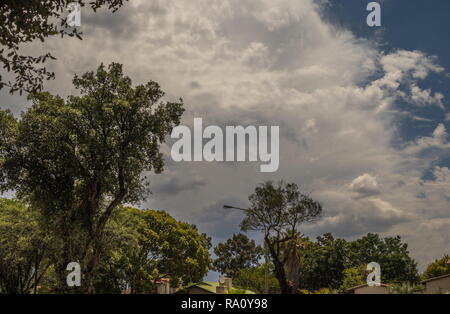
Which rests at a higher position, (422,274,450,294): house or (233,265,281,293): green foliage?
(422,274,450,294): house

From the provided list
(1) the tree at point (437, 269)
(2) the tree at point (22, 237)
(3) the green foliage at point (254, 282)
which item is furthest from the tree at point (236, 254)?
(2) the tree at point (22, 237)

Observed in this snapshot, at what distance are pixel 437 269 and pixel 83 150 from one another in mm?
76569

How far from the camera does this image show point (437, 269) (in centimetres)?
8544

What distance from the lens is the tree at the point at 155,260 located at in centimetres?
5031

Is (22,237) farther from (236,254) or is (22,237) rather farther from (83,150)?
(236,254)

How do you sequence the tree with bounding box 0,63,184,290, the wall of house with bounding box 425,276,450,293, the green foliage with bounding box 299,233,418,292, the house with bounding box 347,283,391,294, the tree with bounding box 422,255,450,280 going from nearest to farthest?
the tree with bounding box 0,63,184,290 < the wall of house with bounding box 425,276,450,293 < the house with bounding box 347,283,391,294 < the green foliage with bounding box 299,233,418,292 < the tree with bounding box 422,255,450,280

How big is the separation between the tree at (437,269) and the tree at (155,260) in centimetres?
5069

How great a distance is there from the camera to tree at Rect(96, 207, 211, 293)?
50312 millimetres

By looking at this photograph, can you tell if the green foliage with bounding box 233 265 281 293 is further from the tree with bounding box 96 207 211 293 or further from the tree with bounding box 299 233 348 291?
the tree with bounding box 96 207 211 293

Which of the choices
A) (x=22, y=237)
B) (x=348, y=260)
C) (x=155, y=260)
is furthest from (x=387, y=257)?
(x=22, y=237)

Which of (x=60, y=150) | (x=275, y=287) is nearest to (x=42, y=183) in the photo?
(x=60, y=150)

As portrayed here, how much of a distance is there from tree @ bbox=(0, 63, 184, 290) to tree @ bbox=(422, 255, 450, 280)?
2818 inches

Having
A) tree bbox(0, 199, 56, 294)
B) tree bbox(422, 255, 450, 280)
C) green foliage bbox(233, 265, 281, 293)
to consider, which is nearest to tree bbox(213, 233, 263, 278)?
green foliage bbox(233, 265, 281, 293)


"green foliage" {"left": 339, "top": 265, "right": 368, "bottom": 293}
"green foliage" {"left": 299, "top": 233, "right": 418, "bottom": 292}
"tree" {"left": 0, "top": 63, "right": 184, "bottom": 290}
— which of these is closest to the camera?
"tree" {"left": 0, "top": 63, "right": 184, "bottom": 290}
